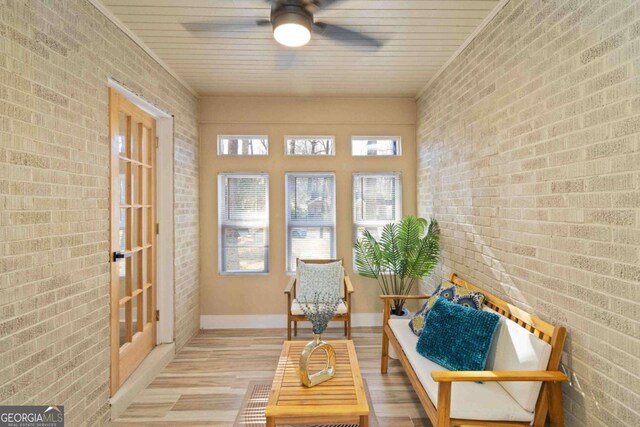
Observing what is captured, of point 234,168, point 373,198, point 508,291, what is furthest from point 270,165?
point 508,291

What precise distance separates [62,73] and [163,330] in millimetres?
2481

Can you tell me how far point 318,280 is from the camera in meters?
4.05

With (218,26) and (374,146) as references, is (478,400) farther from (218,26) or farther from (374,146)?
(374,146)

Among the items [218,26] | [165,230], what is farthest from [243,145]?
[218,26]

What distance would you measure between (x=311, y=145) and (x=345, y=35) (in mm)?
1902

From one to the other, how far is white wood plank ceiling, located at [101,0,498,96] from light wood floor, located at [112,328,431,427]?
2.70 meters

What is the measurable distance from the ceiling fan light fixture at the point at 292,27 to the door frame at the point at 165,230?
5.91ft

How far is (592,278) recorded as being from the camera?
169cm

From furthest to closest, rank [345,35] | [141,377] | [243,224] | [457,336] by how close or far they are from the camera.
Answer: [243,224], [141,377], [345,35], [457,336]

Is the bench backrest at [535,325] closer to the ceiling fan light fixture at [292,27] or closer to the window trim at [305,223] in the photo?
the window trim at [305,223]

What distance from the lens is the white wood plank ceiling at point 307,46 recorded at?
7.96 feet

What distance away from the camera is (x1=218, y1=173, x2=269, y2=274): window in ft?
14.6

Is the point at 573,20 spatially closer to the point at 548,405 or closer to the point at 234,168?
the point at 548,405

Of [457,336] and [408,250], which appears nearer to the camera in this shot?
[457,336]
